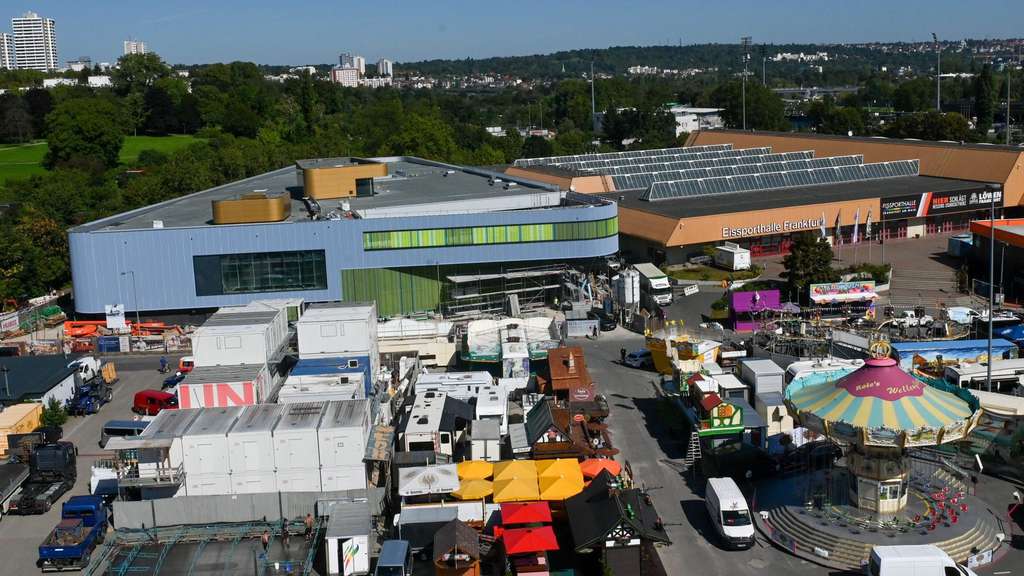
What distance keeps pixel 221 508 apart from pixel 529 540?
6233mm

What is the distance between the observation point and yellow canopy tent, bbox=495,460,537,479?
19156 millimetres

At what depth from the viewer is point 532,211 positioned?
35.3 m

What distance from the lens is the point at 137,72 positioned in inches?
4237

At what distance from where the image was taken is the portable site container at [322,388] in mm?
22562

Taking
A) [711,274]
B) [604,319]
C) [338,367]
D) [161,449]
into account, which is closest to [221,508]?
[161,449]

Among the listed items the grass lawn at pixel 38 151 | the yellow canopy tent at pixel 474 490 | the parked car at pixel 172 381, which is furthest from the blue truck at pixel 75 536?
the grass lawn at pixel 38 151

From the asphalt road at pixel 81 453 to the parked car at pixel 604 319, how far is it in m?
14.0

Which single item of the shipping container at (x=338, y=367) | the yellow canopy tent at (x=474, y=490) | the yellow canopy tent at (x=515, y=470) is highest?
the shipping container at (x=338, y=367)

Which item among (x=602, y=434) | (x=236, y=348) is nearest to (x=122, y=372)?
(x=236, y=348)

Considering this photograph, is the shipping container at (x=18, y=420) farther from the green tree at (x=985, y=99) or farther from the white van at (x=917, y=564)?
the green tree at (x=985, y=99)

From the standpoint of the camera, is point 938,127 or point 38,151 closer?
point 938,127

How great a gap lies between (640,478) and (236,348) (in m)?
10.6

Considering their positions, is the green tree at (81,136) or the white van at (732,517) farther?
the green tree at (81,136)

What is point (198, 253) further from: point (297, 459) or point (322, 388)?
point (297, 459)
